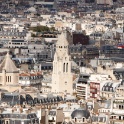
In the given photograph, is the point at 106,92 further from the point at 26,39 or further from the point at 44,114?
the point at 26,39

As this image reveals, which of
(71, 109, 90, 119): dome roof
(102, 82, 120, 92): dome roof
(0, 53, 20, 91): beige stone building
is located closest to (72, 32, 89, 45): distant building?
(0, 53, 20, 91): beige stone building

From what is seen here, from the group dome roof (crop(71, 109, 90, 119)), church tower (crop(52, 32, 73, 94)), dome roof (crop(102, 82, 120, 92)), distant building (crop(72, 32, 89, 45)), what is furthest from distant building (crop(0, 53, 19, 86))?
distant building (crop(72, 32, 89, 45))

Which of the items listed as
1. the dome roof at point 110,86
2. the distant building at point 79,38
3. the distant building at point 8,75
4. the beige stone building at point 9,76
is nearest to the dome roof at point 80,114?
the dome roof at point 110,86

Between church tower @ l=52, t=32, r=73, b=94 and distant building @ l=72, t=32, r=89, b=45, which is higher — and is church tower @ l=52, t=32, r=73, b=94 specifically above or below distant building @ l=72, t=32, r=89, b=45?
below

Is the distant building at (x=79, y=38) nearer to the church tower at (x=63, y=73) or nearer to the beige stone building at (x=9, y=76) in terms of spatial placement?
the beige stone building at (x=9, y=76)

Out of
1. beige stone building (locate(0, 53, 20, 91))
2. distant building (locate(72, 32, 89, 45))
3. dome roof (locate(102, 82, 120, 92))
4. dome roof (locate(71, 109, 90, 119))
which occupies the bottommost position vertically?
dome roof (locate(71, 109, 90, 119))

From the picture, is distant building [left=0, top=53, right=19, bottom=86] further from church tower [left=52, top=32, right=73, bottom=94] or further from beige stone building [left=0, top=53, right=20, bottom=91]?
church tower [left=52, top=32, right=73, bottom=94]

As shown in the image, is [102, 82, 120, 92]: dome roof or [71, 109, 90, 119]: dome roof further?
[102, 82, 120, 92]: dome roof

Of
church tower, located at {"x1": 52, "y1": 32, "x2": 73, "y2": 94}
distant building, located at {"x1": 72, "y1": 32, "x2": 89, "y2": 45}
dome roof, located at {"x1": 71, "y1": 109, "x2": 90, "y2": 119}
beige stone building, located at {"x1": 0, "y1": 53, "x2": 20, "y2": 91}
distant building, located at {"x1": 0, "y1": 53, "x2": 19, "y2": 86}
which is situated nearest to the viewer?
dome roof, located at {"x1": 71, "y1": 109, "x2": 90, "y2": 119}

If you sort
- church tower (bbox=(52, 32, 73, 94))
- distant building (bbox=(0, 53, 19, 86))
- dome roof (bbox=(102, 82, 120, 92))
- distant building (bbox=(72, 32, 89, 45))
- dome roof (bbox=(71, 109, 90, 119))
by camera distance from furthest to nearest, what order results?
distant building (bbox=(72, 32, 89, 45)) < distant building (bbox=(0, 53, 19, 86)) < church tower (bbox=(52, 32, 73, 94)) < dome roof (bbox=(102, 82, 120, 92)) < dome roof (bbox=(71, 109, 90, 119))

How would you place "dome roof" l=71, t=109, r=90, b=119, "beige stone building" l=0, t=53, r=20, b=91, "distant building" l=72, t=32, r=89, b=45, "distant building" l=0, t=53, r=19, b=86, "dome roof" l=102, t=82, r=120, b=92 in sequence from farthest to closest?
"distant building" l=72, t=32, r=89, b=45, "distant building" l=0, t=53, r=19, b=86, "beige stone building" l=0, t=53, r=20, b=91, "dome roof" l=102, t=82, r=120, b=92, "dome roof" l=71, t=109, r=90, b=119

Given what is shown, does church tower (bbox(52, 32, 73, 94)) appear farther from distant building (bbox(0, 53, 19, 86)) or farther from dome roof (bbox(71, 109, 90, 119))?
dome roof (bbox(71, 109, 90, 119))
